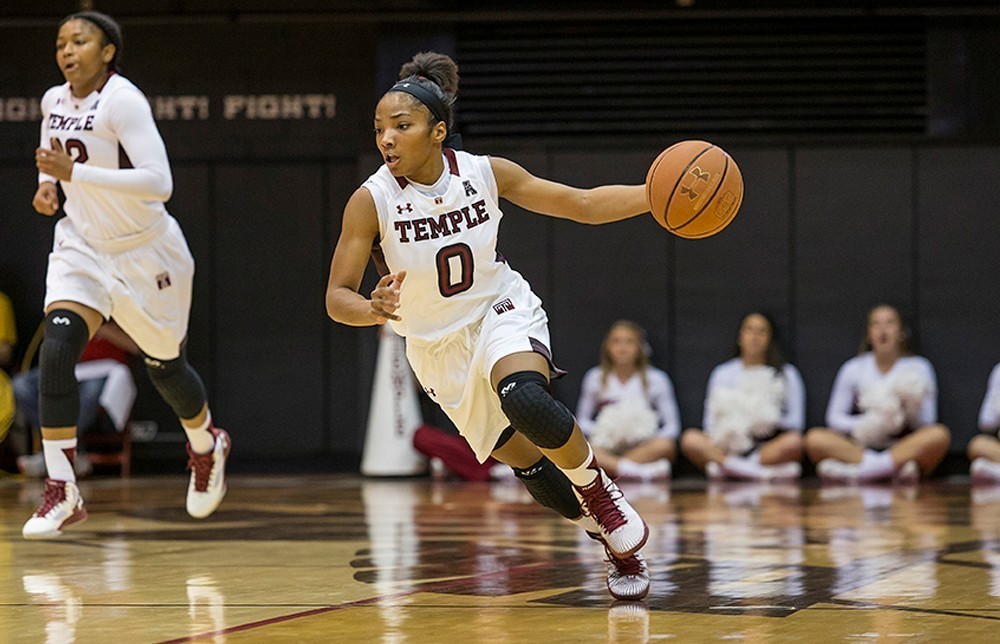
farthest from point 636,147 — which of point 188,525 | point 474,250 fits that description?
point 474,250

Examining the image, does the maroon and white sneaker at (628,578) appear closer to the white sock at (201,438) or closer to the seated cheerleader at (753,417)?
the white sock at (201,438)

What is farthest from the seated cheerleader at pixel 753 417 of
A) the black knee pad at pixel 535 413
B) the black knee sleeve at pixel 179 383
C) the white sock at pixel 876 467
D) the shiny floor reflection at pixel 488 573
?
the black knee pad at pixel 535 413

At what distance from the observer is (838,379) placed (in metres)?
10.1

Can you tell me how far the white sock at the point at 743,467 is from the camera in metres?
9.78

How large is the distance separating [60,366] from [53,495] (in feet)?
1.58

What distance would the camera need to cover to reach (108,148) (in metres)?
5.62

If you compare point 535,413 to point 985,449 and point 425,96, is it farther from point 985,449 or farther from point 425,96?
point 985,449

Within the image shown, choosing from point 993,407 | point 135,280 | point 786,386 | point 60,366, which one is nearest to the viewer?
point 60,366

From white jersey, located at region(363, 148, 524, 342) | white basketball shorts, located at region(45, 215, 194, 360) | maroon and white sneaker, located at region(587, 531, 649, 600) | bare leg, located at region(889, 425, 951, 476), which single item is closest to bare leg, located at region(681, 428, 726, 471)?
bare leg, located at region(889, 425, 951, 476)

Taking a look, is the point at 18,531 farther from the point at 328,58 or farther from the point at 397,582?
the point at 328,58

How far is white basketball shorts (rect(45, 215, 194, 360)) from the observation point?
18.2 feet

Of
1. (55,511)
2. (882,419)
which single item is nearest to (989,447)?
(882,419)

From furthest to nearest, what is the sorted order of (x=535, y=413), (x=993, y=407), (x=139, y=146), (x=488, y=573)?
(x=993, y=407)
(x=139, y=146)
(x=488, y=573)
(x=535, y=413)

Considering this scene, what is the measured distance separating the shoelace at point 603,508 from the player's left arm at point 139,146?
2302 mm
